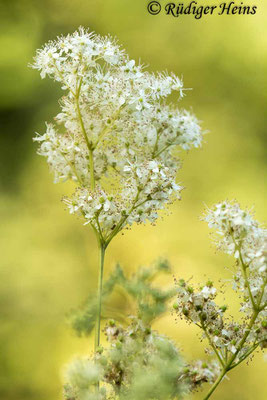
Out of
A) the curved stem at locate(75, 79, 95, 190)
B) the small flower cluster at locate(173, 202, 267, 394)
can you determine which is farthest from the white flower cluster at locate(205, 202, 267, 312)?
the curved stem at locate(75, 79, 95, 190)

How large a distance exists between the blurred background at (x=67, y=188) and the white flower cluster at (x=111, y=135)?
3.53 feet

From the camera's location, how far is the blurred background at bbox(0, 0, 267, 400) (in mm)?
2326

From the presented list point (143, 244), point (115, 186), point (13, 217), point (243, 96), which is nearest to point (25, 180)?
point (13, 217)

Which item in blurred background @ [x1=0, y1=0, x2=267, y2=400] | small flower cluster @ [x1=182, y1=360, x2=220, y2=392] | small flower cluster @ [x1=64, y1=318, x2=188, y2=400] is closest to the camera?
small flower cluster @ [x1=64, y1=318, x2=188, y2=400]

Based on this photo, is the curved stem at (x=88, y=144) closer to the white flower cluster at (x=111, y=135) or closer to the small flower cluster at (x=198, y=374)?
the white flower cluster at (x=111, y=135)

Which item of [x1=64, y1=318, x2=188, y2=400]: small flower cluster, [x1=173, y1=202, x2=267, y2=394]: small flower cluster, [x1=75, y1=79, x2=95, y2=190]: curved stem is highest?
[x1=75, y1=79, x2=95, y2=190]: curved stem

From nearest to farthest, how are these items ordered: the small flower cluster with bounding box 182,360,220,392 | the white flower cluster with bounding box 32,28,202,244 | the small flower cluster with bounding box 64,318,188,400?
the small flower cluster with bounding box 64,318,188,400, the small flower cluster with bounding box 182,360,220,392, the white flower cluster with bounding box 32,28,202,244

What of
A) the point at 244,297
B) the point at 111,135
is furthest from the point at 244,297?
the point at 111,135

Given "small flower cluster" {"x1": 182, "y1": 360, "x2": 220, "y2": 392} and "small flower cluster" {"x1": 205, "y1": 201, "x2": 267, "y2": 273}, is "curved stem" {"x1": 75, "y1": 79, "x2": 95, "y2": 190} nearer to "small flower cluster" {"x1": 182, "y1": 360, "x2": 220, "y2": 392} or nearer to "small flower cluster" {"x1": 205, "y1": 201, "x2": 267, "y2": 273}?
"small flower cluster" {"x1": 205, "y1": 201, "x2": 267, "y2": 273}

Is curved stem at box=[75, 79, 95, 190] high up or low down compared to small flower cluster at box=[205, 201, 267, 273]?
up

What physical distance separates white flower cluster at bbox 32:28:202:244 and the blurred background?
3.53 feet

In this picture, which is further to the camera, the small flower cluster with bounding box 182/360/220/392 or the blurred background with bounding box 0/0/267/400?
the blurred background with bounding box 0/0/267/400

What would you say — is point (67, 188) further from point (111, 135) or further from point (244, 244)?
point (244, 244)

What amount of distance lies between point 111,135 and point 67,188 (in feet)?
4.60
